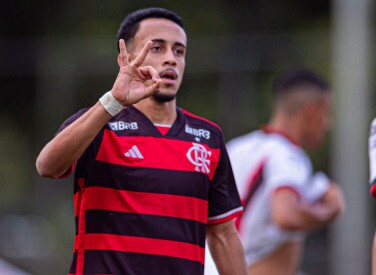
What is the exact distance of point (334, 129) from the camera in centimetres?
1708

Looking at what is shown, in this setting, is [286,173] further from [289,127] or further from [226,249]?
[226,249]

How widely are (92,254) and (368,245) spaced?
37.4 ft

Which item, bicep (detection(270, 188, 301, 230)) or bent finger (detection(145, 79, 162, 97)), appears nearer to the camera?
bent finger (detection(145, 79, 162, 97))

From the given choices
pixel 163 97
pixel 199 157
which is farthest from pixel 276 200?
pixel 163 97

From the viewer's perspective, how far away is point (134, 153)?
15.8 feet

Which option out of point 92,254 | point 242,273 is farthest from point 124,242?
point 242,273

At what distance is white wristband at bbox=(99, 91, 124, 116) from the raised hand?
16mm

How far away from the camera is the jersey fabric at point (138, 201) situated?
475 cm

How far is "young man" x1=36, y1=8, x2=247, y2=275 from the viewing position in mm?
4566

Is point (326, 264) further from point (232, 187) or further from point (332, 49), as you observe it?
point (232, 187)

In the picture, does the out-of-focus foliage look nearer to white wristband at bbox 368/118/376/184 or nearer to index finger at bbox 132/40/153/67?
white wristband at bbox 368/118/376/184

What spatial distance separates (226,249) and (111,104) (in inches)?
44.7

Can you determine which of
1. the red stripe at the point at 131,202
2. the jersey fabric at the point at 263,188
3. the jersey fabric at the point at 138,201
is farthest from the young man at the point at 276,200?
the red stripe at the point at 131,202

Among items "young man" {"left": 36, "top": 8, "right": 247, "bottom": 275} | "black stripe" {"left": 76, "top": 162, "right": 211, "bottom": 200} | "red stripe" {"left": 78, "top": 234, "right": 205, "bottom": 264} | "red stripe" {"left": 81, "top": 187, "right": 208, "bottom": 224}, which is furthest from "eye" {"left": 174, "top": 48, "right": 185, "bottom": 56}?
"red stripe" {"left": 78, "top": 234, "right": 205, "bottom": 264}
